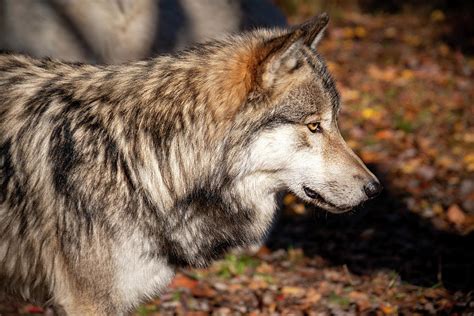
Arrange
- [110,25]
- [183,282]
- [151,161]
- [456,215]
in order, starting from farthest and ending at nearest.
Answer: [456,215], [110,25], [183,282], [151,161]

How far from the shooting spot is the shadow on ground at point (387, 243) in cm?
495

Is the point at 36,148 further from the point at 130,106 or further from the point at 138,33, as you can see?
the point at 138,33

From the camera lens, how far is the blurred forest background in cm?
462

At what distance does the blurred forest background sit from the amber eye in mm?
873

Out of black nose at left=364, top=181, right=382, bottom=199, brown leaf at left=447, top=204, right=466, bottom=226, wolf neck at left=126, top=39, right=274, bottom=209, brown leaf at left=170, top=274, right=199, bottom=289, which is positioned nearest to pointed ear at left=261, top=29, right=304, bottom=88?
wolf neck at left=126, top=39, right=274, bottom=209

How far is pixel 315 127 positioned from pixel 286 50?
500mm

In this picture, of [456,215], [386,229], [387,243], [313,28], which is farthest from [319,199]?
[456,215]

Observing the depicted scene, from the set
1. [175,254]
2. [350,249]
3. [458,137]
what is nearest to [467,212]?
[350,249]

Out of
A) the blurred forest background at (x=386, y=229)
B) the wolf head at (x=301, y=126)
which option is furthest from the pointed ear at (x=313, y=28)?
the blurred forest background at (x=386, y=229)

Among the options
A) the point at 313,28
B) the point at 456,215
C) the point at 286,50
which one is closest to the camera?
the point at 286,50

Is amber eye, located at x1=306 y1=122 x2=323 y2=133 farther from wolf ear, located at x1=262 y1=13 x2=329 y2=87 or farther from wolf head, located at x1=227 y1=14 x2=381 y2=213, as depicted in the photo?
wolf ear, located at x1=262 y1=13 x2=329 y2=87

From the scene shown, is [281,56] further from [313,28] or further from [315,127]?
[315,127]

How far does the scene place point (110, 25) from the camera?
563cm

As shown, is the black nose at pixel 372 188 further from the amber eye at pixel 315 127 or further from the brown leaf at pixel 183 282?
the brown leaf at pixel 183 282
